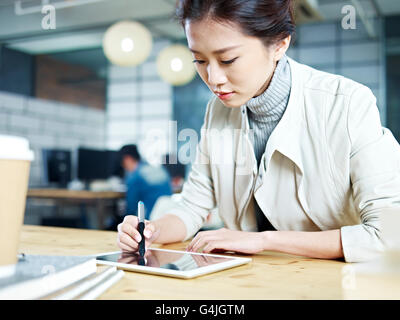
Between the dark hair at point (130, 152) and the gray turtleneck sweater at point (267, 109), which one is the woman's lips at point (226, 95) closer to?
the gray turtleneck sweater at point (267, 109)

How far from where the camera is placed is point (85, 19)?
211 inches

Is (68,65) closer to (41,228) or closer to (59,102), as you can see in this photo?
(59,102)

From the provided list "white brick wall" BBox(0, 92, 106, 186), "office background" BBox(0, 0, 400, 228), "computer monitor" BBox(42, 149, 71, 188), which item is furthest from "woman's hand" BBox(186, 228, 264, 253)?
"white brick wall" BBox(0, 92, 106, 186)

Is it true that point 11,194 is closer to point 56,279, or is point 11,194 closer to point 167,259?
point 56,279

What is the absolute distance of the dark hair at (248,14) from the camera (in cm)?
97

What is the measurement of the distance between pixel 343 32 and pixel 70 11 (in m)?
3.21

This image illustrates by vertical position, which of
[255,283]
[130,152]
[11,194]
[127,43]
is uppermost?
[127,43]

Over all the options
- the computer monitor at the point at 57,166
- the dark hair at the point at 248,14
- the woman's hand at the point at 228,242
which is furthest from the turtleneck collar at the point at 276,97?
the computer monitor at the point at 57,166

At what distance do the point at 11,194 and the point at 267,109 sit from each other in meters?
0.78

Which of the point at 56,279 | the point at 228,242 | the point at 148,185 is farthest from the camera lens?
the point at 148,185

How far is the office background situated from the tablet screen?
3.34m

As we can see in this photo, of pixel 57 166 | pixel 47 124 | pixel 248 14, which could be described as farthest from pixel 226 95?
pixel 47 124
